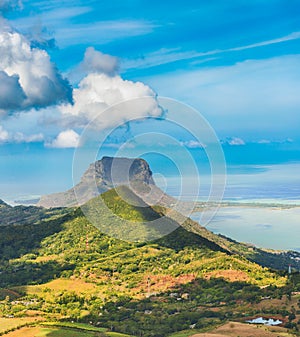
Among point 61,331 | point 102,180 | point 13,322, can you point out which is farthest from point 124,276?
point 102,180

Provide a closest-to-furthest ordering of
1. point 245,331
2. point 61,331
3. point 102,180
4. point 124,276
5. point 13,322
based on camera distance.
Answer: point 245,331, point 61,331, point 13,322, point 124,276, point 102,180

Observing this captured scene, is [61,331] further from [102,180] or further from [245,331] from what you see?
[102,180]

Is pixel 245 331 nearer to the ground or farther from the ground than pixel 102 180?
nearer to the ground

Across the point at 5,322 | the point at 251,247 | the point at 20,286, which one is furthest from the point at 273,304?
the point at 251,247

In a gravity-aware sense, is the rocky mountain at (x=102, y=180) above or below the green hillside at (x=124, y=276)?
above

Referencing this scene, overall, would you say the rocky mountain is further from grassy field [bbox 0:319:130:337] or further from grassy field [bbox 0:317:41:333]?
grassy field [bbox 0:319:130:337]

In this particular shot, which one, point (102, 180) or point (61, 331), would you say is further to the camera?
point (102, 180)

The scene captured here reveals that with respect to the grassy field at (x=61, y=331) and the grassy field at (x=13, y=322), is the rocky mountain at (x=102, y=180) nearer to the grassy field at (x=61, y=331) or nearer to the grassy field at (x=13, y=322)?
the grassy field at (x=13, y=322)

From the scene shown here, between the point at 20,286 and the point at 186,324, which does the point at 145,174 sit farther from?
the point at 186,324

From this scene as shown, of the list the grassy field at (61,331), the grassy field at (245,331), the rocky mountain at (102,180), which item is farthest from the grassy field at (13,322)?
the rocky mountain at (102,180)
